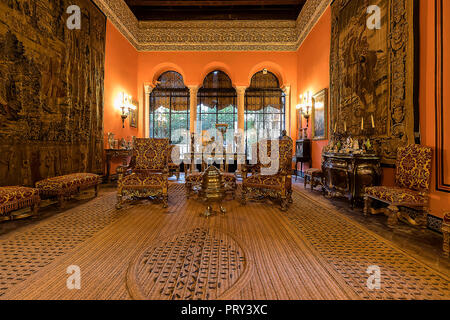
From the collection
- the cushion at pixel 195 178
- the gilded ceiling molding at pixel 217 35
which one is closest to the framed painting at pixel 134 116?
the gilded ceiling molding at pixel 217 35

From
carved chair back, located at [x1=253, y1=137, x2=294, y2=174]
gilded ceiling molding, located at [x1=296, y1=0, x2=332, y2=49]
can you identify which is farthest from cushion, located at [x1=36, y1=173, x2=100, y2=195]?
gilded ceiling molding, located at [x1=296, y1=0, x2=332, y2=49]

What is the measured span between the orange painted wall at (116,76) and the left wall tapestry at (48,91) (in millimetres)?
447

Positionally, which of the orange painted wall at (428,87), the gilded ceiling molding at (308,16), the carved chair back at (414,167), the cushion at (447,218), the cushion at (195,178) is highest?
the gilded ceiling molding at (308,16)

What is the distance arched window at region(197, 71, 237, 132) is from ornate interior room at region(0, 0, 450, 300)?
3.03m

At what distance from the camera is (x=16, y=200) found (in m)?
2.92

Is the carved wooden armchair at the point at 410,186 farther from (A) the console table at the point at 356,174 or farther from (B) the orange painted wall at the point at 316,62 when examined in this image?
(B) the orange painted wall at the point at 316,62

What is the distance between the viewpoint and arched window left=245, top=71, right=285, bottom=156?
9.65 m

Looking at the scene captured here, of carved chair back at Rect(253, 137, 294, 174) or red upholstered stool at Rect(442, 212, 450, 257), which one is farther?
carved chair back at Rect(253, 137, 294, 174)

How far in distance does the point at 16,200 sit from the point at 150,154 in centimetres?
219

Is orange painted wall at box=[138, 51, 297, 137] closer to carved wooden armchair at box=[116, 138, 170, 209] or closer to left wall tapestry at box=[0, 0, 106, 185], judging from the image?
left wall tapestry at box=[0, 0, 106, 185]

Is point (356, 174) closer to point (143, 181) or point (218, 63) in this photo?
point (143, 181)

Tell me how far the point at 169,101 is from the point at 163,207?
7.08 m

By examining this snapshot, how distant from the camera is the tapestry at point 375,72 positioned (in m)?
3.29

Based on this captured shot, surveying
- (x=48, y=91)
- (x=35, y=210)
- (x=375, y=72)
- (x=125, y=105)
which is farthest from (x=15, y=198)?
(x=375, y=72)
